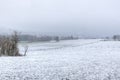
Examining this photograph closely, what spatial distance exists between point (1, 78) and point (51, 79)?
330 cm

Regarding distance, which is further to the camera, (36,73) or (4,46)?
(4,46)

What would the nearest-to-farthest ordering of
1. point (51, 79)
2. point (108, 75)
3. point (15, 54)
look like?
1. point (51, 79)
2. point (108, 75)
3. point (15, 54)

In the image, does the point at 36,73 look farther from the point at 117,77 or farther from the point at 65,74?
the point at 117,77

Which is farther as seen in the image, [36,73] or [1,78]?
[36,73]

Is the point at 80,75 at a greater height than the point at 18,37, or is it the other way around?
the point at 18,37

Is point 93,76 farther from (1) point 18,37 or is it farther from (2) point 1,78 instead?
(1) point 18,37

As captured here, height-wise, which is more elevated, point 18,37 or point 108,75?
point 18,37

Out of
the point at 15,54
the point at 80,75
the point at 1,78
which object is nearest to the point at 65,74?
the point at 80,75

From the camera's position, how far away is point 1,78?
18.2m

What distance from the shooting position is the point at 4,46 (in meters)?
40.5

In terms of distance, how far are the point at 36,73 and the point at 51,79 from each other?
94.8 inches

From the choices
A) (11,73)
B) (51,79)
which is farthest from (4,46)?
(51,79)

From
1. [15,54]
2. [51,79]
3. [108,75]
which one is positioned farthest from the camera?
[15,54]

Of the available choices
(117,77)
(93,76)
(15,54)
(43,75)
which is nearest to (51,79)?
(43,75)
